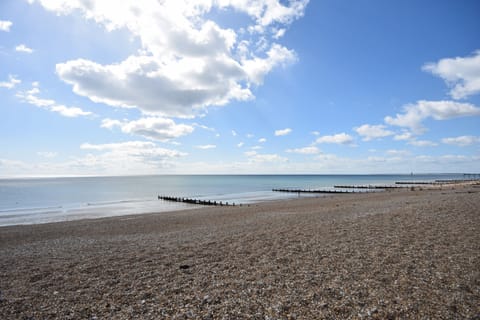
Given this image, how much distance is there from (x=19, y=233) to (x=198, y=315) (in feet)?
60.4

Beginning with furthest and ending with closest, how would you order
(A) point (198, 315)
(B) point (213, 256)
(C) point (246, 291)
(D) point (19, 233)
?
1. (D) point (19, 233)
2. (B) point (213, 256)
3. (C) point (246, 291)
4. (A) point (198, 315)

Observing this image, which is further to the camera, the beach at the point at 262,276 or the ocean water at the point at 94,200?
the ocean water at the point at 94,200

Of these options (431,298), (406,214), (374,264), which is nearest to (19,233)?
(374,264)

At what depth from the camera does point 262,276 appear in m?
6.68

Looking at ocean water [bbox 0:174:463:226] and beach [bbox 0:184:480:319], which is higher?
beach [bbox 0:184:480:319]

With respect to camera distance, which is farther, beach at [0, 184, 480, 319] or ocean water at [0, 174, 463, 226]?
ocean water at [0, 174, 463, 226]

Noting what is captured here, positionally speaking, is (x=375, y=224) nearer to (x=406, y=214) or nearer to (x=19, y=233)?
(x=406, y=214)

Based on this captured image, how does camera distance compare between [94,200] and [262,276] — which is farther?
[94,200]

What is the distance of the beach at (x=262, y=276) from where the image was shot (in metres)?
5.01

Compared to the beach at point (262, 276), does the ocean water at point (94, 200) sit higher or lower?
lower

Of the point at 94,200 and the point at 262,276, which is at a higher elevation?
the point at 262,276

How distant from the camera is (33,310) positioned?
18.2 feet

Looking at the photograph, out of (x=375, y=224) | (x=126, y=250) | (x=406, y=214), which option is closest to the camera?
(x=126, y=250)

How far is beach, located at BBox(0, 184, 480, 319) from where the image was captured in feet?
16.4
